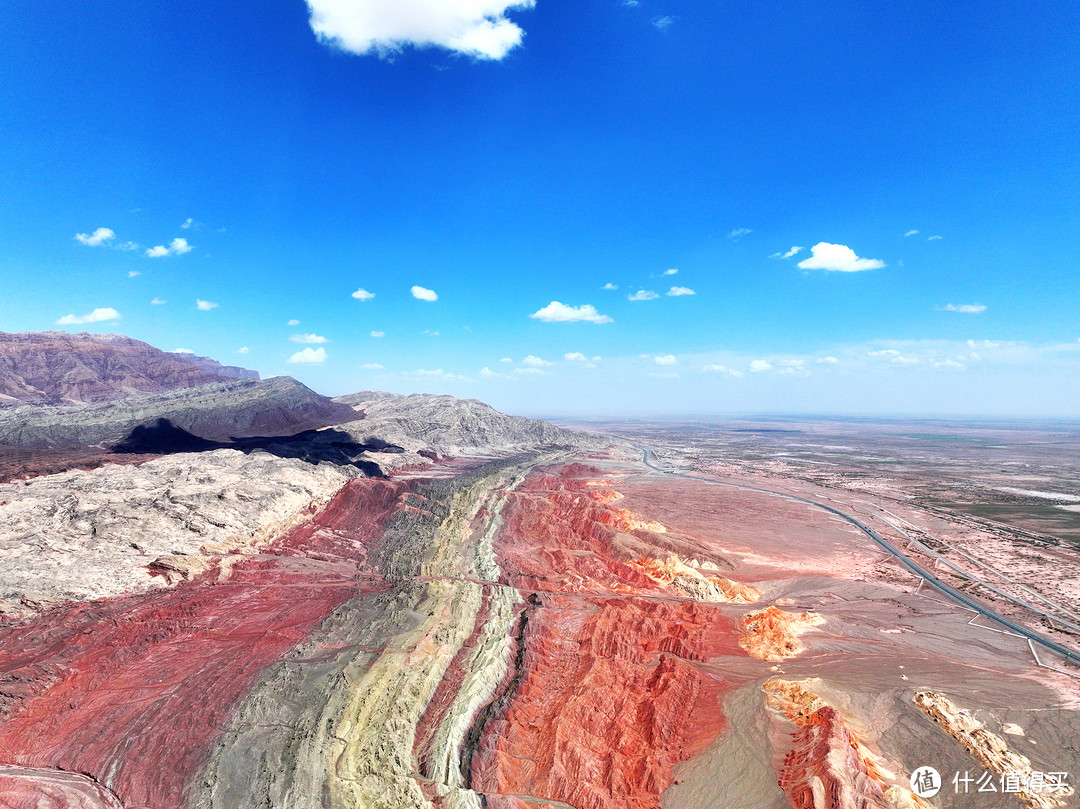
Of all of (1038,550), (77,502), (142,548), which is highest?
Answer: (77,502)

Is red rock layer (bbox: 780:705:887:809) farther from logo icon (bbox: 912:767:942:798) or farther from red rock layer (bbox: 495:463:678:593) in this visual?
red rock layer (bbox: 495:463:678:593)

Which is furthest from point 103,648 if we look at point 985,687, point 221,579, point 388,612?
point 985,687

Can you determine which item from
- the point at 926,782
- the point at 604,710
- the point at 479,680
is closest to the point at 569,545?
the point at 479,680

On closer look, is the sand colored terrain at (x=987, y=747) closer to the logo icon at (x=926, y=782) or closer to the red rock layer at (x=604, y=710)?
the logo icon at (x=926, y=782)

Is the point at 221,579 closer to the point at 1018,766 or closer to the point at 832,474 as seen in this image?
the point at 1018,766

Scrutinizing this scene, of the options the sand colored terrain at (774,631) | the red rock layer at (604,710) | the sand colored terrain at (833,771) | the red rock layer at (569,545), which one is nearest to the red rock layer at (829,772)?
the sand colored terrain at (833,771)

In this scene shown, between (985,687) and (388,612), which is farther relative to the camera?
(388,612)
